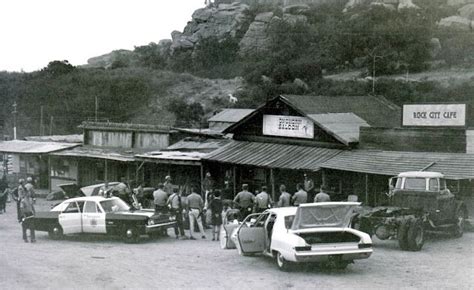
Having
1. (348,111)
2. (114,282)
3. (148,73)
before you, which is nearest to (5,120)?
(148,73)

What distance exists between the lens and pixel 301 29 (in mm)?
94000

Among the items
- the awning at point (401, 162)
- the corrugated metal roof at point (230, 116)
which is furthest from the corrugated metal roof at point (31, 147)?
the corrugated metal roof at point (230, 116)

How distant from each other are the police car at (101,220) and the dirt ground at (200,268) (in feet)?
1.42

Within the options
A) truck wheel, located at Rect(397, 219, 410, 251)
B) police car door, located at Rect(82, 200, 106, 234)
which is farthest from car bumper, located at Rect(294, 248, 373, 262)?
police car door, located at Rect(82, 200, 106, 234)

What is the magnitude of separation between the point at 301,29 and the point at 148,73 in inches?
925

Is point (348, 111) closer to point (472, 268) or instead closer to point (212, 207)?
point (212, 207)

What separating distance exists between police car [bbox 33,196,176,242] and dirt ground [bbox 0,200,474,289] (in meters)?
0.43

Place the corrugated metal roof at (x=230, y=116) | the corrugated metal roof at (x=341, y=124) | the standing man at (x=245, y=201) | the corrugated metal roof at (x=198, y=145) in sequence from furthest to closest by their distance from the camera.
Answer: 1. the corrugated metal roof at (x=230, y=116)
2. the corrugated metal roof at (x=198, y=145)
3. the corrugated metal roof at (x=341, y=124)
4. the standing man at (x=245, y=201)

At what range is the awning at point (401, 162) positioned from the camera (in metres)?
19.8

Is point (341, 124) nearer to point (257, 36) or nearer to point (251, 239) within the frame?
point (251, 239)

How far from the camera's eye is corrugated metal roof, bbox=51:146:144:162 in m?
32.0

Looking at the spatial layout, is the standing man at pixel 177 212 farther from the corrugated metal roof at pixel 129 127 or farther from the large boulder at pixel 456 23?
the large boulder at pixel 456 23

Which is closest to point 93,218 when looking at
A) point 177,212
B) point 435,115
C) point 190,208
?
point 177,212

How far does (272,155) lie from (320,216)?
12877mm
